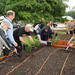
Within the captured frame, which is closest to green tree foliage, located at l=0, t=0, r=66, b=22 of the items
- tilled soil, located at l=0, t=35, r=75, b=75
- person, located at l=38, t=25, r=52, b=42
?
person, located at l=38, t=25, r=52, b=42

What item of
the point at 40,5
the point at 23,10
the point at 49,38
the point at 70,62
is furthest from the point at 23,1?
the point at 70,62

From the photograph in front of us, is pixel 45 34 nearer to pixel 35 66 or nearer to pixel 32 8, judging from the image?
pixel 35 66

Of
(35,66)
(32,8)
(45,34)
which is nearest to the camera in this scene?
(35,66)

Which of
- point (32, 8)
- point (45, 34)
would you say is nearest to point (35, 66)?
point (45, 34)

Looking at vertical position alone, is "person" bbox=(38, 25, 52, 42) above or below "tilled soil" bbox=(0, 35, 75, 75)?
above

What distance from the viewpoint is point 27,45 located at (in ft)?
11.9

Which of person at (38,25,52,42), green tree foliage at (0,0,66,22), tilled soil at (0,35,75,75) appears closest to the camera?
tilled soil at (0,35,75,75)

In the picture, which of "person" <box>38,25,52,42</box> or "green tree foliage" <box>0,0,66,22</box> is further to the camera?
"green tree foliage" <box>0,0,66,22</box>

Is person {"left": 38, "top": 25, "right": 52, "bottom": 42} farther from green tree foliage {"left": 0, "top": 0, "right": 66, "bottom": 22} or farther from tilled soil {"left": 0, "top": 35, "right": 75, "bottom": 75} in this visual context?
green tree foliage {"left": 0, "top": 0, "right": 66, "bottom": 22}

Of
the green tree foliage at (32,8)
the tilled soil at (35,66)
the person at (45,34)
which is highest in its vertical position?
the green tree foliage at (32,8)

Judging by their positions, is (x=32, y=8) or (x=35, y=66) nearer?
(x=35, y=66)

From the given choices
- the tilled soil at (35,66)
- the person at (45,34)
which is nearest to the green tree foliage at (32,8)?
the person at (45,34)

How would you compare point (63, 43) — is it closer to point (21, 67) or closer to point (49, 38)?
point (49, 38)

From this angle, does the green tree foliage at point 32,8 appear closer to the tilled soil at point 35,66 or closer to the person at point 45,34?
the person at point 45,34
